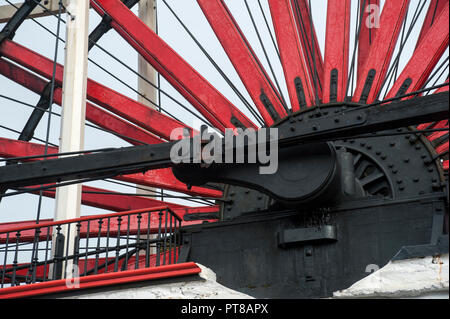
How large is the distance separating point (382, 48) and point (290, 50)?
4.05ft

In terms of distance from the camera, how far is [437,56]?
851 cm

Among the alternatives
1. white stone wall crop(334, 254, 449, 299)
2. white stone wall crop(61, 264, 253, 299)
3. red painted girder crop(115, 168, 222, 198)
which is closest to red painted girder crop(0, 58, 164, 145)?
red painted girder crop(115, 168, 222, 198)

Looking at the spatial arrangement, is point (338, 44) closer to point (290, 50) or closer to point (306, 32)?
point (290, 50)

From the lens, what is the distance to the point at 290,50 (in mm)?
9289

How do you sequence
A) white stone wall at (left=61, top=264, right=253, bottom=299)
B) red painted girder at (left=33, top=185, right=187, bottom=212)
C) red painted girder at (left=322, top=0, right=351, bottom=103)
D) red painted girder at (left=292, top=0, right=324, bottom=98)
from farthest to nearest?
red painted girder at (left=33, top=185, right=187, bottom=212) < red painted girder at (left=292, top=0, right=324, bottom=98) < red painted girder at (left=322, top=0, right=351, bottom=103) < white stone wall at (left=61, top=264, right=253, bottom=299)

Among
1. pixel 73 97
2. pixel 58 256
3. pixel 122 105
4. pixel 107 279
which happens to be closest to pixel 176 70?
pixel 122 105

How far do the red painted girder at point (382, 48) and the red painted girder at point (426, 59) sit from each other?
0.74ft

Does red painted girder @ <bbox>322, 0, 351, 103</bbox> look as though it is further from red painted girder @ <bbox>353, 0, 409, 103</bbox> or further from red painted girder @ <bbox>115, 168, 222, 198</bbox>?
red painted girder @ <bbox>115, 168, 222, 198</bbox>

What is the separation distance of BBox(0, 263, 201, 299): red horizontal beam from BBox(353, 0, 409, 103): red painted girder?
370cm

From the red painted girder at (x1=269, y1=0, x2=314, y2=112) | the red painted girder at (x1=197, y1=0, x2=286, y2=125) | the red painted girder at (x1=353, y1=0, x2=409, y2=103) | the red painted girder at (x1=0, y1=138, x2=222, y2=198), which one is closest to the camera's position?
the red painted girder at (x1=353, y1=0, x2=409, y2=103)

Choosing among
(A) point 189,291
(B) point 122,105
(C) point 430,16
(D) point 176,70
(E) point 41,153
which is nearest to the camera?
(A) point 189,291

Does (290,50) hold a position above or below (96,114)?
above

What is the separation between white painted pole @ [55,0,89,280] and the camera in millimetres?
8305
